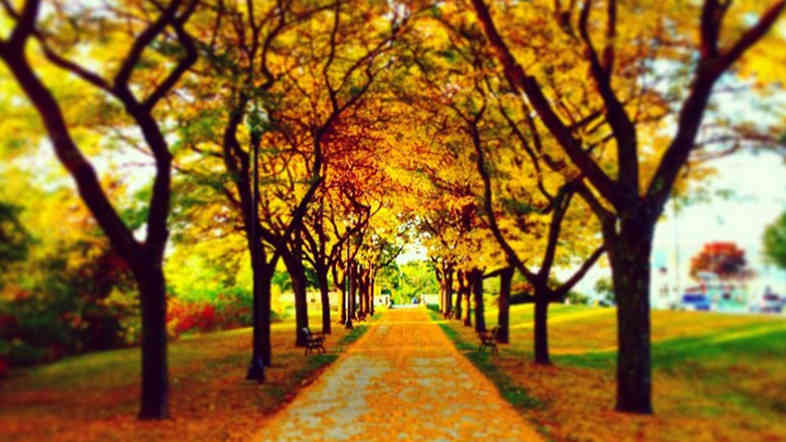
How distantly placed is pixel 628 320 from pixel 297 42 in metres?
10.8

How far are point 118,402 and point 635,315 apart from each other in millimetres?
9266

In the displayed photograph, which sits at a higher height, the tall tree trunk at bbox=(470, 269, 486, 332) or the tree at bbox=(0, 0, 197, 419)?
the tree at bbox=(0, 0, 197, 419)

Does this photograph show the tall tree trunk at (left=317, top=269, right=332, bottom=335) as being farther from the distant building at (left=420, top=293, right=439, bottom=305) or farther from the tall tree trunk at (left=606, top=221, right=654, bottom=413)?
the distant building at (left=420, top=293, right=439, bottom=305)

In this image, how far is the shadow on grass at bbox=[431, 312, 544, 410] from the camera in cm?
1320

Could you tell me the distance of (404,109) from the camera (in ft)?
67.1

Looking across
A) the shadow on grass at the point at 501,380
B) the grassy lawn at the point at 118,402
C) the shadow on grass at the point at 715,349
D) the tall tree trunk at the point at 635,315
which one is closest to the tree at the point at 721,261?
the shadow on grass at the point at 715,349

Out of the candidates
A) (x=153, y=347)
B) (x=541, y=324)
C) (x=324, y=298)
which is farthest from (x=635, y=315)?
(x=324, y=298)

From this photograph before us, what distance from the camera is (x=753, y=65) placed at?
10.5 m

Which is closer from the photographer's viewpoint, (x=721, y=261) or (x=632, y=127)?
(x=632, y=127)

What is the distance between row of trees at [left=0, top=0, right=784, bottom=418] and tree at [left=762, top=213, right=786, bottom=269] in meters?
1.55

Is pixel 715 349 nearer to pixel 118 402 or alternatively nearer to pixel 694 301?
pixel 694 301

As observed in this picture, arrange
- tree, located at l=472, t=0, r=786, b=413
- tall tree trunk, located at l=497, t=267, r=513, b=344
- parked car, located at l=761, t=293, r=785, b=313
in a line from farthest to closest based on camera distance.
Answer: tall tree trunk, located at l=497, t=267, r=513, b=344 → parked car, located at l=761, t=293, r=785, b=313 → tree, located at l=472, t=0, r=786, b=413

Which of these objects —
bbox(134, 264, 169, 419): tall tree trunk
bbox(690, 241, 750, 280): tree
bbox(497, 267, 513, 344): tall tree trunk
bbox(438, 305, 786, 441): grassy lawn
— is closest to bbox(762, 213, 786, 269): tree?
bbox(690, 241, 750, 280): tree

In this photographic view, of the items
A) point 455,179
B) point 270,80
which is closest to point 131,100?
point 270,80
